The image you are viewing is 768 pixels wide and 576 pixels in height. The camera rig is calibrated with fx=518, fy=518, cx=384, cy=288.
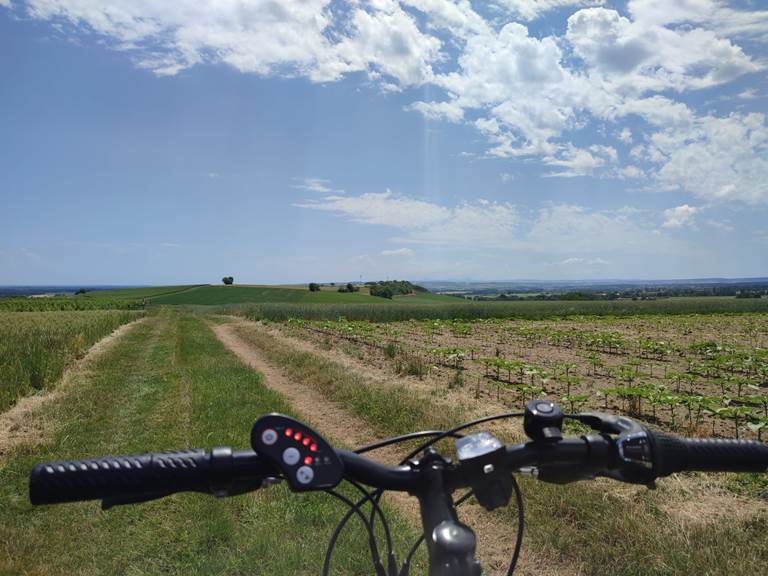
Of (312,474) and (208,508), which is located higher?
(312,474)

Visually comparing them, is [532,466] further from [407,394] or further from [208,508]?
[407,394]

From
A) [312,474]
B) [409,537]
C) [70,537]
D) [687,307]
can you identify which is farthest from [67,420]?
[687,307]

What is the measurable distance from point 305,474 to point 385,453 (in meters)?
6.37

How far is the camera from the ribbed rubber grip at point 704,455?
162 cm

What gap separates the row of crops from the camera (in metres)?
9.34

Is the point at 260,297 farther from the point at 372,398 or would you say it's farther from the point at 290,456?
the point at 290,456

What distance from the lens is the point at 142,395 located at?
429 inches

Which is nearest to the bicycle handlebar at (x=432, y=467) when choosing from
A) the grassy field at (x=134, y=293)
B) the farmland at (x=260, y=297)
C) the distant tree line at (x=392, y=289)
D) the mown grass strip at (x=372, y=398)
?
the mown grass strip at (x=372, y=398)

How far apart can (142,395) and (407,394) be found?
560 centimetres

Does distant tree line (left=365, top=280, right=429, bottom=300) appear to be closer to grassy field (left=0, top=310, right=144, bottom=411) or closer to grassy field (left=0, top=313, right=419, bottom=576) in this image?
grassy field (left=0, top=310, right=144, bottom=411)

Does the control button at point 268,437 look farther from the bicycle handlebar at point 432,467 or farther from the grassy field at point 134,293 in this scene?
the grassy field at point 134,293

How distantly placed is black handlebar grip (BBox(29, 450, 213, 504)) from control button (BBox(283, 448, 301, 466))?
285 mm

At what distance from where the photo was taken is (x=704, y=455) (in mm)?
1748

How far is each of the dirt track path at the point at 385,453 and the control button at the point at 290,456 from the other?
→ 3572 mm
